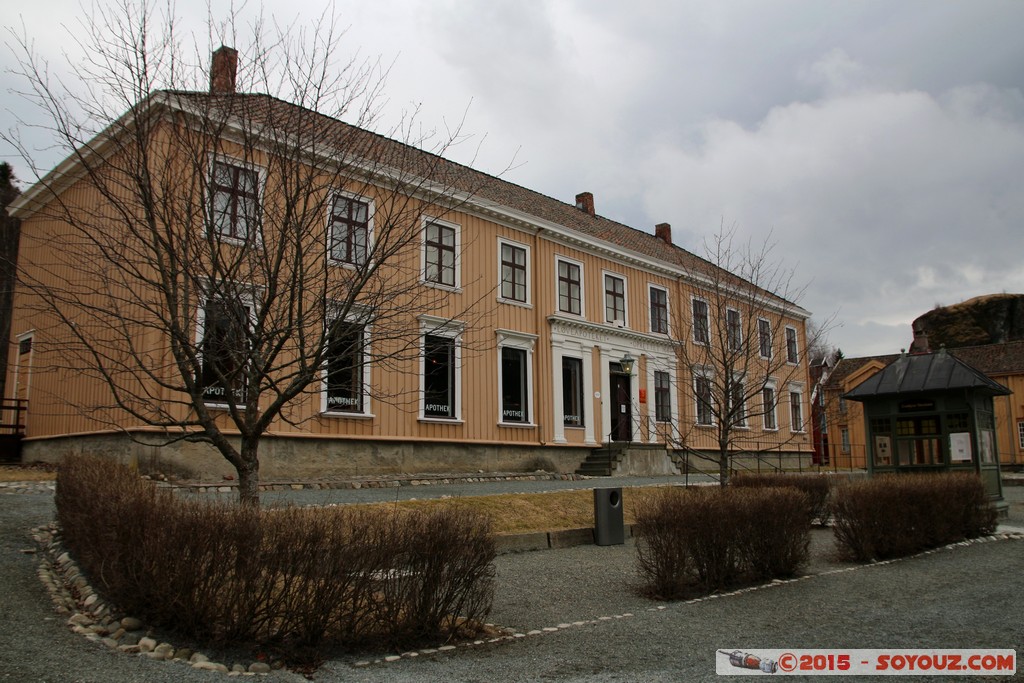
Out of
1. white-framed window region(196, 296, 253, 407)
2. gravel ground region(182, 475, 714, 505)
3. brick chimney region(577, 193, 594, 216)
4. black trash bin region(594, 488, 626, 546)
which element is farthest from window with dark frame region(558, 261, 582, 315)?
white-framed window region(196, 296, 253, 407)

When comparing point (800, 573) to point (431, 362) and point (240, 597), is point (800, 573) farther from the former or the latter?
point (431, 362)

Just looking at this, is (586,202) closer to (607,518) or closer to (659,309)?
(659,309)

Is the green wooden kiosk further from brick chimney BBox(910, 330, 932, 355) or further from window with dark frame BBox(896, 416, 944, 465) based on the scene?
brick chimney BBox(910, 330, 932, 355)

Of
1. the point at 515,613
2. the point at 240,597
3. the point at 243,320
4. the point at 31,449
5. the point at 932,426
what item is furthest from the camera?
the point at 31,449

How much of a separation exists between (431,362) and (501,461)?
11.3 ft

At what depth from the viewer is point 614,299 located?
88.8 feet

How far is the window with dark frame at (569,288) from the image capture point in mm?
25156

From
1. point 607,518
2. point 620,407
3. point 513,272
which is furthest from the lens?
point 620,407

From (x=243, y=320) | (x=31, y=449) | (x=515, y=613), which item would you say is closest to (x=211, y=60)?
(x=243, y=320)

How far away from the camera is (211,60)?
346 inches

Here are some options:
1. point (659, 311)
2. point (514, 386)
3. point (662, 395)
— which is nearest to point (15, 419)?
point (514, 386)

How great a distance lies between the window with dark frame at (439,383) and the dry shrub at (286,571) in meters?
14.1

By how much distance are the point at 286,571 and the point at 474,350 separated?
1381 cm

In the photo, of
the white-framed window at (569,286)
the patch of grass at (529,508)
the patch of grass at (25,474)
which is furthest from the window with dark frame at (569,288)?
the patch of grass at (25,474)
